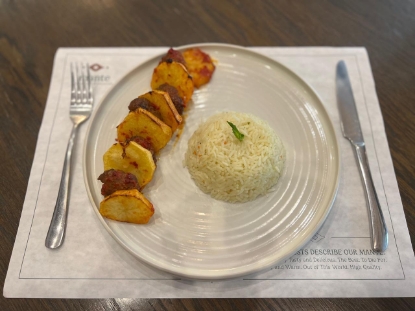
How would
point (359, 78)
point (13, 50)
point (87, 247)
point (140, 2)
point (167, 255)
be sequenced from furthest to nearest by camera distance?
point (140, 2) → point (13, 50) → point (359, 78) → point (87, 247) → point (167, 255)

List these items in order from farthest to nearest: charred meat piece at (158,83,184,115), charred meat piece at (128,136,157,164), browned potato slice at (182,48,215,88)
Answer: browned potato slice at (182,48,215,88) < charred meat piece at (158,83,184,115) < charred meat piece at (128,136,157,164)

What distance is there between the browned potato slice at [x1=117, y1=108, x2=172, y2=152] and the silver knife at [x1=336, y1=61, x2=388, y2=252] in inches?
52.0

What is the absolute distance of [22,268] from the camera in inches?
73.6

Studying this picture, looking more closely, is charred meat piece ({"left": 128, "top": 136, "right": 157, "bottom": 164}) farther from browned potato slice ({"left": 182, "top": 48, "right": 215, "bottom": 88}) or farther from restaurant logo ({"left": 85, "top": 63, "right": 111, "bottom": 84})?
restaurant logo ({"left": 85, "top": 63, "right": 111, "bottom": 84})

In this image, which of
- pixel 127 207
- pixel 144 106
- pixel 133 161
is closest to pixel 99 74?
pixel 144 106

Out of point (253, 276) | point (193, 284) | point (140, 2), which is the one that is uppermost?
point (140, 2)

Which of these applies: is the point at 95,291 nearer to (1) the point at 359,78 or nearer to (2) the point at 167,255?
(2) the point at 167,255

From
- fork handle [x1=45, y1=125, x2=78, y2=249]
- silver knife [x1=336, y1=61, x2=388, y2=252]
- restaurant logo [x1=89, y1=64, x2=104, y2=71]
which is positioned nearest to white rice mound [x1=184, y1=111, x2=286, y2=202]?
silver knife [x1=336, y1=61, x2=388, y2=252]

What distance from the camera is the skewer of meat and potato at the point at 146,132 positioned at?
1.84m

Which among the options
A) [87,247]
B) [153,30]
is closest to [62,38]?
[153,30]

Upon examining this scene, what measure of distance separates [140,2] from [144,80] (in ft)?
3.99

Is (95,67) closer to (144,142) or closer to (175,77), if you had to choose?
(175,77)

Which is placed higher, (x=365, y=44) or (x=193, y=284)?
(x=365, y=44)

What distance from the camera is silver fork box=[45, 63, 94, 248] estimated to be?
1957mm
